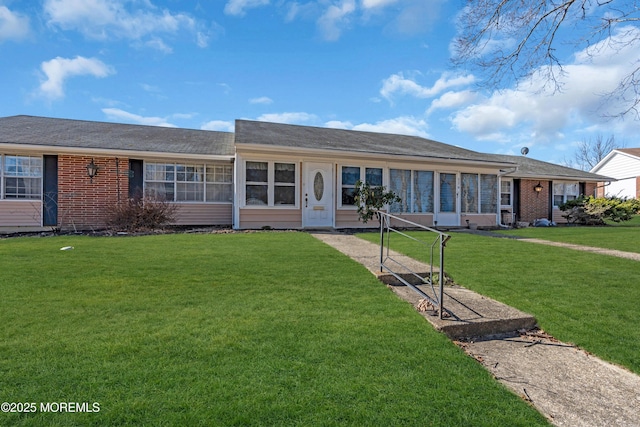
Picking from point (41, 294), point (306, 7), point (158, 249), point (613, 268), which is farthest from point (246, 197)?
point (613, 268)

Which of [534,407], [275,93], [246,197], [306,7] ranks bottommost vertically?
[534,407]

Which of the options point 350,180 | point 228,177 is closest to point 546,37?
point 350,180

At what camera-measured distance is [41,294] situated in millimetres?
3918

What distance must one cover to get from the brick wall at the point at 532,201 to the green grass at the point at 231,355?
53.9ft

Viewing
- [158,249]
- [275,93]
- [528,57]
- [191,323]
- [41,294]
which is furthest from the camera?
[275,93]

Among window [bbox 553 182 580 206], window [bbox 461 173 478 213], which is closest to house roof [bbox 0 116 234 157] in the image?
→ window [bbox 461 173 478 213]

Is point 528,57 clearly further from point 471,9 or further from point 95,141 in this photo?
point 95,141

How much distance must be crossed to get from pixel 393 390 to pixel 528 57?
22.5ft

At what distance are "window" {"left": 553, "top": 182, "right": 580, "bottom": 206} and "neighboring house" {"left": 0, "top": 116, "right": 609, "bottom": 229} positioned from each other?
6406mm

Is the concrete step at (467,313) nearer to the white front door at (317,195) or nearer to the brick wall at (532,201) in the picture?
the white front door at (317,195)

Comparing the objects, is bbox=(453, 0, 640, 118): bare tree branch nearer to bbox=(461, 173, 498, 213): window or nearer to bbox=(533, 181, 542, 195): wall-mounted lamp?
bbox=(461, 173, 498, 213): window

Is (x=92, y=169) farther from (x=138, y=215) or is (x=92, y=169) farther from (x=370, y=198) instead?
(x=370, y=198)

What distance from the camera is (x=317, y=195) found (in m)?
12.2

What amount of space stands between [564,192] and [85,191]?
22323 millimetres
